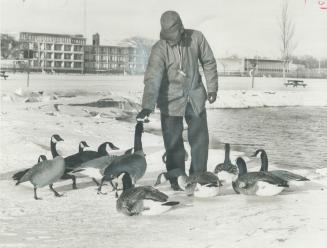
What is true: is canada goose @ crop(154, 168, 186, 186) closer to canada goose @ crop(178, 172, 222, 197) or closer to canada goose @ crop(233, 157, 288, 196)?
canada goose @ crop(178, 172, 222, 197)

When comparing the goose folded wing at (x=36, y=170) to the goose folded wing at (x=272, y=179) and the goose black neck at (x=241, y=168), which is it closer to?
the goose black neck at (x=241, y=168)

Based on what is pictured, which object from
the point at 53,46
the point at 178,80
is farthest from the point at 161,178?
the point at 53,46

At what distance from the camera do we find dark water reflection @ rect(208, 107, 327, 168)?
5473mm

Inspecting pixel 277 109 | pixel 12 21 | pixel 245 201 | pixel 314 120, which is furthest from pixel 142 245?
pixel 277 109

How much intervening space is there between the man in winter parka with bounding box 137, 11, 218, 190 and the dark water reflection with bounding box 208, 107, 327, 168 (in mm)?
1543

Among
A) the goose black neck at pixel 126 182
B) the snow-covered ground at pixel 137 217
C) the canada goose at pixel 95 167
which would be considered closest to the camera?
the snow-covered ground at pixel 137 217

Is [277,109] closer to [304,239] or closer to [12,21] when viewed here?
[12,21]

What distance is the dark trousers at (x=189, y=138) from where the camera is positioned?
12.7 ft

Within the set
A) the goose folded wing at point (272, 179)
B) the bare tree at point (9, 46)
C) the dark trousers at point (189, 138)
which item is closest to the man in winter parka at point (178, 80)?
the dark trousers at point (189, 138)

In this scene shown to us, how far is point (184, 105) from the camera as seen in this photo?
12.4 ft

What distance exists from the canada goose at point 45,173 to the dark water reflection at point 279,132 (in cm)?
229

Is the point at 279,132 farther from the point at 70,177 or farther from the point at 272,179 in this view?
the point at 70,177

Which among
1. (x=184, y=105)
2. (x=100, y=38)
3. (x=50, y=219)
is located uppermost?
(x=100, y=38)

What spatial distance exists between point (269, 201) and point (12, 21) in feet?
12.6
